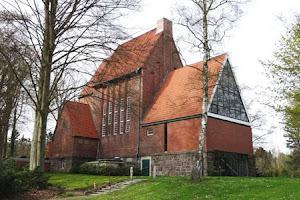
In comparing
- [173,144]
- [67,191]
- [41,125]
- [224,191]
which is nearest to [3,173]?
[41,125]

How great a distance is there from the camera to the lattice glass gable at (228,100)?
2360 centimetres

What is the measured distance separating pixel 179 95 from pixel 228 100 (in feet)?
13.3

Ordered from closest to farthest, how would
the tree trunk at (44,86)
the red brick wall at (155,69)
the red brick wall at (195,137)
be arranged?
the tree trunk at (44,86) → the red brick wall at (195,137) → the red brick wall at (155,69)

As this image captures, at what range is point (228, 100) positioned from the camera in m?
24.8

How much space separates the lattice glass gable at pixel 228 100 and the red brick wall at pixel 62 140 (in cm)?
1520

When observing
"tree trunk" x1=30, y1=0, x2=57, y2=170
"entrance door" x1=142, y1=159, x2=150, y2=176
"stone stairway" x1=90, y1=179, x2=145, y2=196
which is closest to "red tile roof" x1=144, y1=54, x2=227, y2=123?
"entrance door" x1=142, y1=159, x2=150, y2=176

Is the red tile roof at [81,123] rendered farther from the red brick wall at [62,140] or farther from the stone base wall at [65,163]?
the stone base wall at [65,163]

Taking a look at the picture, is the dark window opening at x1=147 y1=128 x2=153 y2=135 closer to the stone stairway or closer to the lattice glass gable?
the lattice glass gable

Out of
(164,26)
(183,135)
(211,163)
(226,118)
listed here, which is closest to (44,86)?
(183,135)

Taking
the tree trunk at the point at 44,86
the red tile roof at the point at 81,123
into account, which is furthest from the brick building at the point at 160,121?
the tree trunk at the point at 44,86

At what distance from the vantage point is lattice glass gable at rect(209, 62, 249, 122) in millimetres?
23598

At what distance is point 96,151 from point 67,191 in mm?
13993

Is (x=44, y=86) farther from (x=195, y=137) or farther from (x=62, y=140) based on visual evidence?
(x=62, y=140)

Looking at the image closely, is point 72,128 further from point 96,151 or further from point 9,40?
point 9,40
